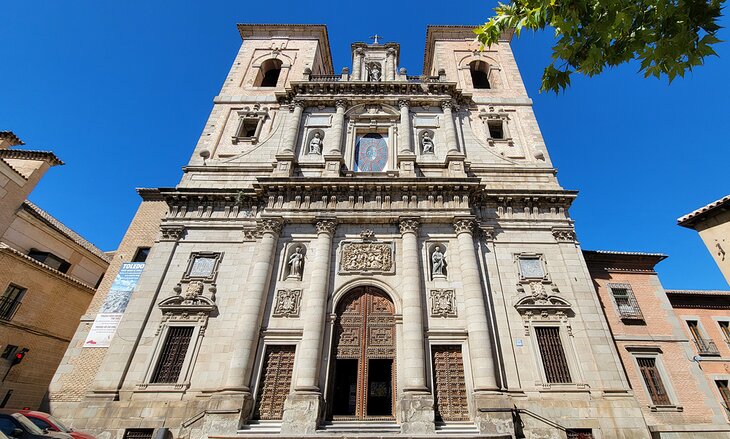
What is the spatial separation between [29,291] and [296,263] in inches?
586

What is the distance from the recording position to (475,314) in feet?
47.2

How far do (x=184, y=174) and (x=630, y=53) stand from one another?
20.1 m

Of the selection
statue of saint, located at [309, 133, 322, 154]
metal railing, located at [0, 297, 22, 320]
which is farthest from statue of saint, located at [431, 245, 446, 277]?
metal railing, located at [0, 297, 22, 320]

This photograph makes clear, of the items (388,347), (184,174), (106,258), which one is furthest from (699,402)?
(106,258)

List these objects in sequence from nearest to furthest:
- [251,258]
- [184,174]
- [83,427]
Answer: [83,427]
[251,258]
[184,174]

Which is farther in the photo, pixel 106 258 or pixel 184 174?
pixel 106 258

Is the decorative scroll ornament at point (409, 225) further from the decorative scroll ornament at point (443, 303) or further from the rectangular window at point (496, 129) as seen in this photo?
the rectangular window at point (496, 129)

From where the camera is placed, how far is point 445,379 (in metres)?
13.7

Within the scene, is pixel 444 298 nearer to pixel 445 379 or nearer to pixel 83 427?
pixel 445 379

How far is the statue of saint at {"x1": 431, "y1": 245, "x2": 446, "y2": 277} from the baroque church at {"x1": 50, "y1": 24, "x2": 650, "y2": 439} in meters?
0.07

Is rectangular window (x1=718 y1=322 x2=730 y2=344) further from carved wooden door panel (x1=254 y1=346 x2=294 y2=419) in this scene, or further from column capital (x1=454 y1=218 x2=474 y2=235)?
carved wooden door panel (x1=254 y1=346 x2=294 y2=419)

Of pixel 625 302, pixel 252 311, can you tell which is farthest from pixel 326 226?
pixel 625 302

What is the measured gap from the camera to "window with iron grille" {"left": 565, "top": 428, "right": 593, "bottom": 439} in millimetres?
12359

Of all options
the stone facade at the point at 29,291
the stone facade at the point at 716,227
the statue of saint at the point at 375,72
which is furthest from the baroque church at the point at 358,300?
the stone facade at the point at 29,291
